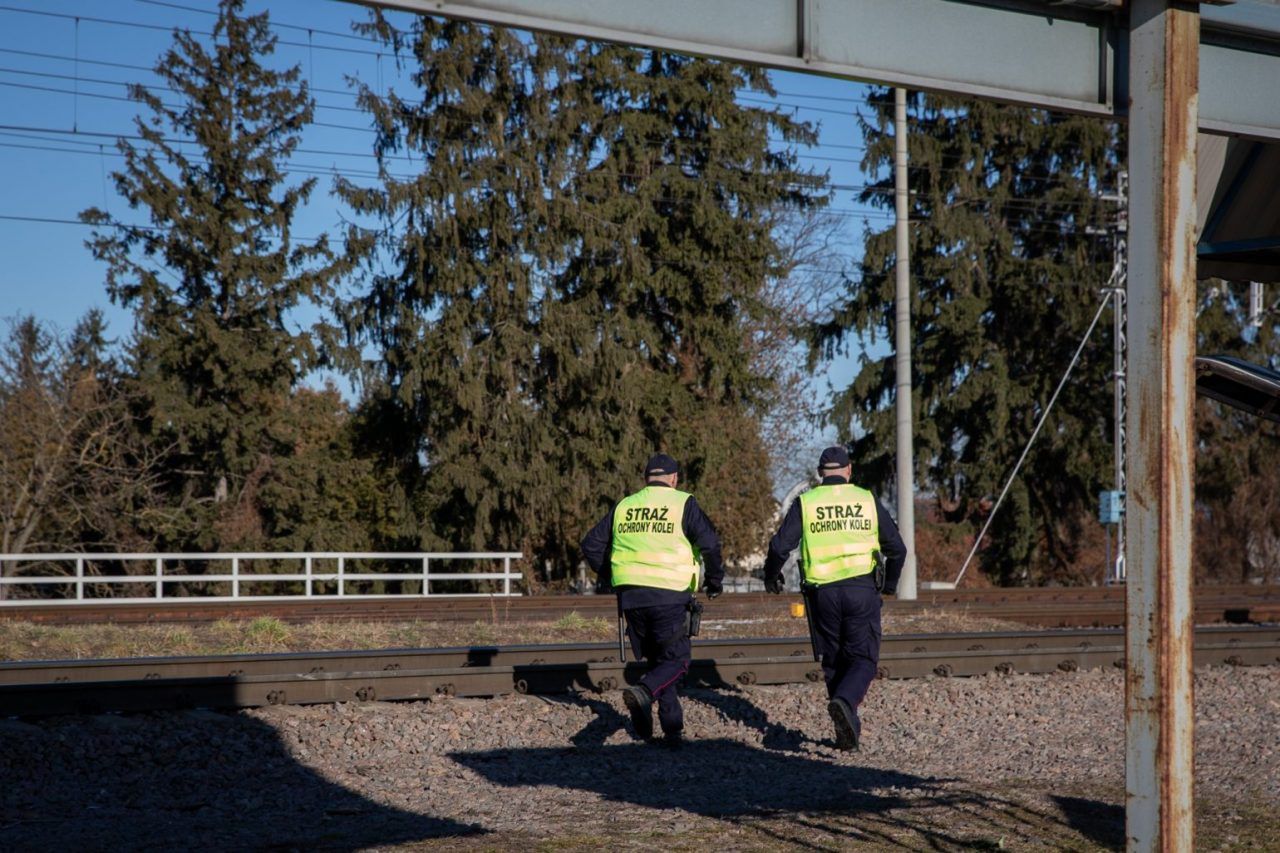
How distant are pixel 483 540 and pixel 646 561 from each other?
21.3 meters

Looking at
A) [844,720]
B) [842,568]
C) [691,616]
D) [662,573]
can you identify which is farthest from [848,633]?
[662,573]

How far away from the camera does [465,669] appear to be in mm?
9672

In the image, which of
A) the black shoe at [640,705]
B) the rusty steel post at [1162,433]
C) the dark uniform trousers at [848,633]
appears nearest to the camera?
the rusty steel post at [1162,433]

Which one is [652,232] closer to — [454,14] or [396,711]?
[396,711]

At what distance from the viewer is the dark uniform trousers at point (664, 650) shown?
28.1 feet

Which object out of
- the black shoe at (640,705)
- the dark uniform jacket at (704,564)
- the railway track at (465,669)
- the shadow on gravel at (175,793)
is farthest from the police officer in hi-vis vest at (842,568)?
the shadow on gravel at (175,793)

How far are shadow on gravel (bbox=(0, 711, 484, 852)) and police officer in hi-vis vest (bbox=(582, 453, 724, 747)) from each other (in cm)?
224

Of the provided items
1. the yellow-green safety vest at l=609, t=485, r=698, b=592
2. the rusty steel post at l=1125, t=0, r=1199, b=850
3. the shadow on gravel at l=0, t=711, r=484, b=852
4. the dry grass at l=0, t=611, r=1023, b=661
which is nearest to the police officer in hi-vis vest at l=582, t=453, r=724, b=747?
the yellow-green safety vest at l=609, t=485, r=698, b=592

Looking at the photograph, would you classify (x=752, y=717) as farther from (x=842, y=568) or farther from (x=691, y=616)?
(x=842, y=568)

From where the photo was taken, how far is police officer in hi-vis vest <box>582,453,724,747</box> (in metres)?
8.61

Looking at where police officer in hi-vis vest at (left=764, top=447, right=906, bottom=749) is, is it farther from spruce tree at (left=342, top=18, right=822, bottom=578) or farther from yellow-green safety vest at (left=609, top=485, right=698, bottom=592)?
spruce tree at (left=342, top=18, right=822, bottom=578)

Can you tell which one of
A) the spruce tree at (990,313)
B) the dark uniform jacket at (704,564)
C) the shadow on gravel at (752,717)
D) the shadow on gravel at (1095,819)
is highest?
the spruce tree at (990,313)

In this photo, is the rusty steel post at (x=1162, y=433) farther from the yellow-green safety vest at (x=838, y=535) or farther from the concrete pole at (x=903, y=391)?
the concrete pole at (x=903, y=391)

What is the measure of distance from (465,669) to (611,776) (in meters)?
2.26
